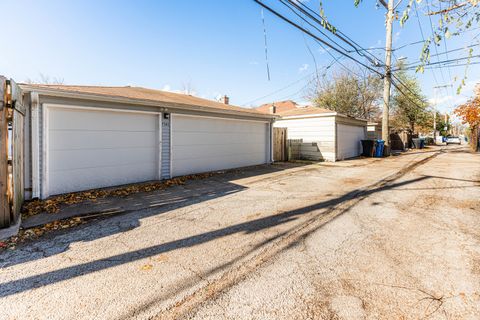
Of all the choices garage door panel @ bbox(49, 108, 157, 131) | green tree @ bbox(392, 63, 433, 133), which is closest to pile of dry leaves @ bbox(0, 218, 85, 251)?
garage door panel @ bbox(49, 108, 157, 131)

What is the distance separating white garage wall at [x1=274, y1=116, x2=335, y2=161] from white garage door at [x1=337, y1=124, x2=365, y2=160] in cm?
66

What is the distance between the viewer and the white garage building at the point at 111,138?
525 centimetres

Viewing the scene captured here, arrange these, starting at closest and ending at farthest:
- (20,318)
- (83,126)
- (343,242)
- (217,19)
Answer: (20,318), (343,242), (83,126), (217,19)

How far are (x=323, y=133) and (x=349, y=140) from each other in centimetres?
273

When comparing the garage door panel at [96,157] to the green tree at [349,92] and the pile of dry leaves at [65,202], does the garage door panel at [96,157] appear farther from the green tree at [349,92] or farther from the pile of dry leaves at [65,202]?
the green tree at [349,92]

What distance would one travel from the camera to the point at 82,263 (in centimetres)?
268

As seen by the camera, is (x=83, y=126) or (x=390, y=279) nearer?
(x=390, y=279)

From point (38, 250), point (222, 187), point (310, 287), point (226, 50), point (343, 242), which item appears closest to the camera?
point (310, 287)

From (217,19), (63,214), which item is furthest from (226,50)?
(63,214)

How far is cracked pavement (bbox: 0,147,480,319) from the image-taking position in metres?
1.96

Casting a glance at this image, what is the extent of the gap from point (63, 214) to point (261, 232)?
3580 millimetres

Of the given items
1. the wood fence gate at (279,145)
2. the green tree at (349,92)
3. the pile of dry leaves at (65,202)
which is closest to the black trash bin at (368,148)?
the wood fence gate at (279,145)

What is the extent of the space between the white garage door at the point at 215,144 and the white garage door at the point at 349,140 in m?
4.93

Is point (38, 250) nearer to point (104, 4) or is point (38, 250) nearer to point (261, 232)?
point (261, 232)
